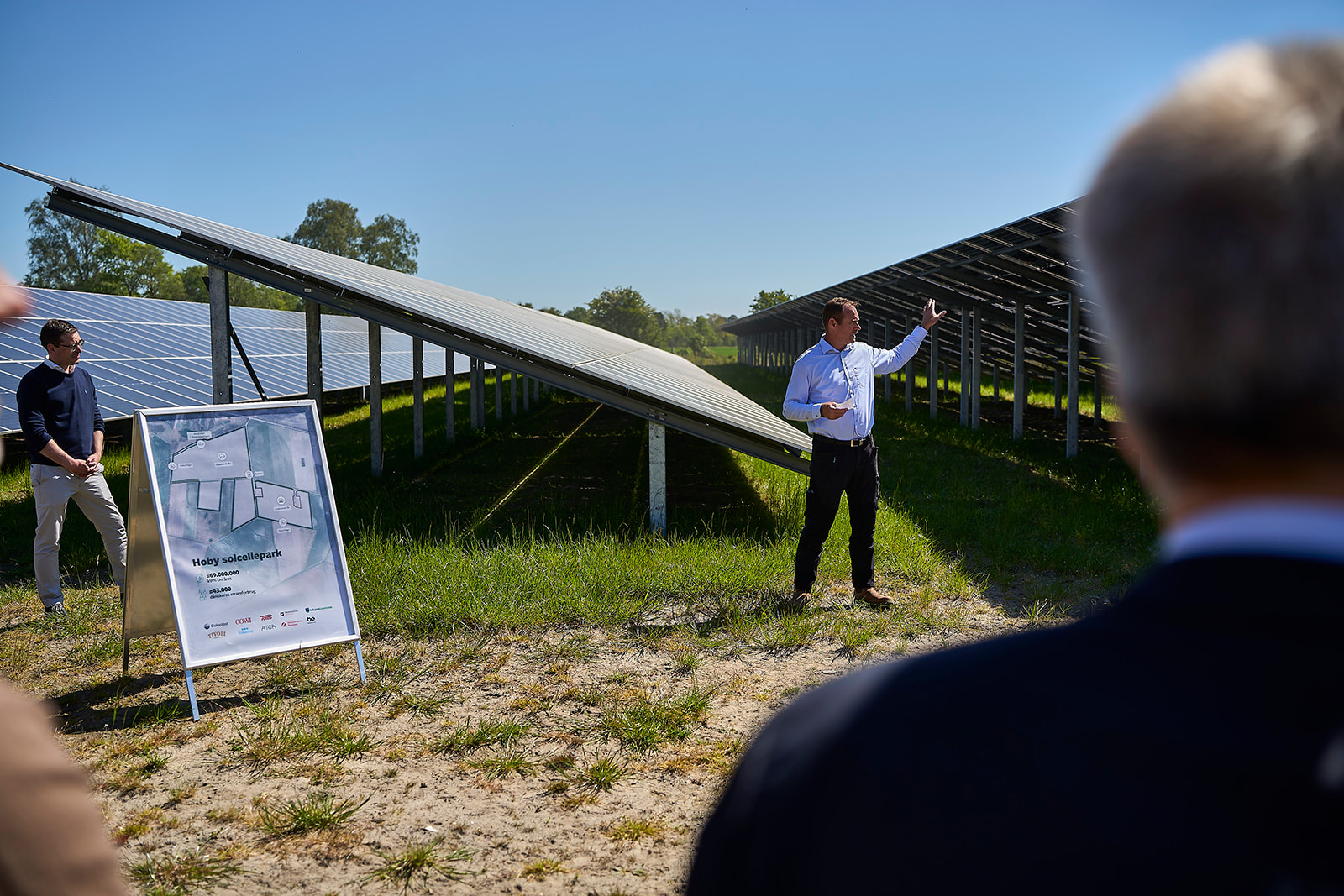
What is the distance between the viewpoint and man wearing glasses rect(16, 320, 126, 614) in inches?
237

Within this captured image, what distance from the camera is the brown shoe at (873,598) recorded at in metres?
6.32

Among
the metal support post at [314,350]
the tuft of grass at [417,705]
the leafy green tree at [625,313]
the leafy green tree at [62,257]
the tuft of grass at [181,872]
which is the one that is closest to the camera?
the tuft of grass at [181,872]

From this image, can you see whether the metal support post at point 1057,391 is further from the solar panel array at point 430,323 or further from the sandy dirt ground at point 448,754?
the sandy dirt ground at point 448,754

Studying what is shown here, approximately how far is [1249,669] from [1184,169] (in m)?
0.40

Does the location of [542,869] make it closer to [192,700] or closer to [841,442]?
[192,700]

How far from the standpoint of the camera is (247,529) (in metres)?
5.19

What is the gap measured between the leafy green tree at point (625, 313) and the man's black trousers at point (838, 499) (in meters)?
97.4

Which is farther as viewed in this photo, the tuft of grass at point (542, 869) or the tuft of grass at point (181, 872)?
the tuft of grass at point (542, 869)

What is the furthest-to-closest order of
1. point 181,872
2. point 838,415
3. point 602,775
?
point 838,415 < point 602,775 < point 181,872

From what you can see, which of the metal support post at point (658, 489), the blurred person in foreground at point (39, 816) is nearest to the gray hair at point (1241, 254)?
the blurred person in foreground at point (39, 816)

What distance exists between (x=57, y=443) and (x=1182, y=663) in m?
7.17

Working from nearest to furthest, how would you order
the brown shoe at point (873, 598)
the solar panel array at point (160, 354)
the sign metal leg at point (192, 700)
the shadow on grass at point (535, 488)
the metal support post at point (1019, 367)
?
the sign metal leg at point (192, 700) → the brown shoe at point (873, 598) → the shadow on grass at point (535, 488) → the solar panel array at point (160, 354) → the metal support post at point (1019, 367)

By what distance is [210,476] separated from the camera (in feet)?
17.0

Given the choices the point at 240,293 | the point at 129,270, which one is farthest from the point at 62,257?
the point at 240,293
